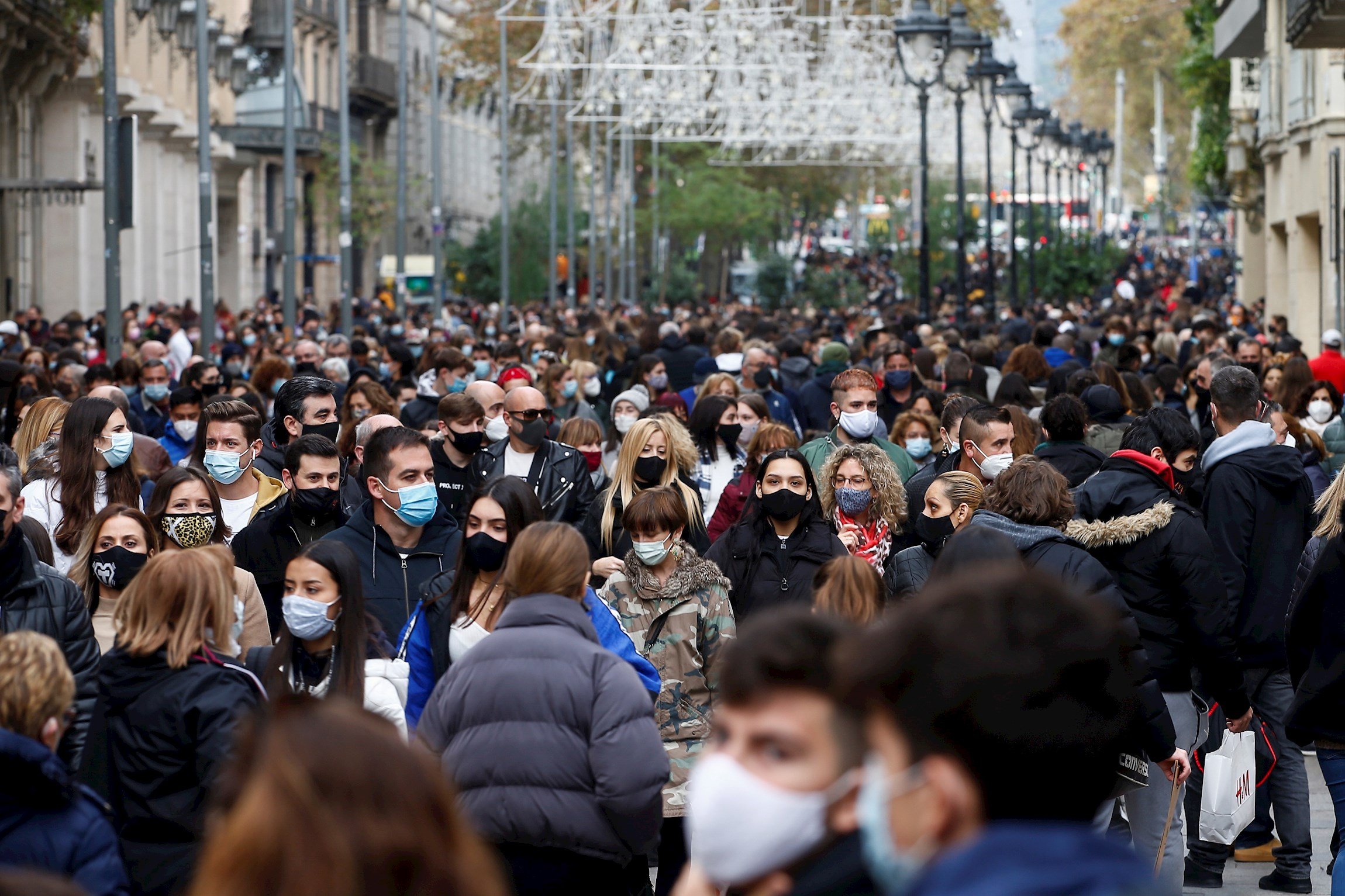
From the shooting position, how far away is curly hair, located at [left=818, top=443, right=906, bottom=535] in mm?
7707

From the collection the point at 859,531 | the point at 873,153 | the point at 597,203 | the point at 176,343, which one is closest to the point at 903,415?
the point at 859,531

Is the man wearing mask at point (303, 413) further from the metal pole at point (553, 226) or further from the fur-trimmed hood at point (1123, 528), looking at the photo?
the metal pole at point (553, 226)

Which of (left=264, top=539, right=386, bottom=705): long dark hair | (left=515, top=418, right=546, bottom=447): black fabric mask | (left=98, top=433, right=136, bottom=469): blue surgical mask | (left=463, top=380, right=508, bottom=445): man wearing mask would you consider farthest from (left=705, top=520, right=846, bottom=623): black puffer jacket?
(left=463, top=380, right=508, bottom=445): man wearing mask

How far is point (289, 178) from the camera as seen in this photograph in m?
26.6

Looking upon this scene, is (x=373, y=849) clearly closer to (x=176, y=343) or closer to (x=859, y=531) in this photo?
(x=859, y=531)

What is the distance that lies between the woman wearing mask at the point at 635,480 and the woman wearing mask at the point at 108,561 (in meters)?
2.30

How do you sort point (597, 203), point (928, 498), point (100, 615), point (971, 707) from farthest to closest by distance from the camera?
point (597, 203)
point (928, 498)
point (100, 615)
point (971, 707)

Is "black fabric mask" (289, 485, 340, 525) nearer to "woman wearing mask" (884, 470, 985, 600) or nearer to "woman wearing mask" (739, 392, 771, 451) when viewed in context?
"woman wearing mask" (884, 470, 985, 600)

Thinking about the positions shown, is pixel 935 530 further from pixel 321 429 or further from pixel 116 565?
pixel 321 429

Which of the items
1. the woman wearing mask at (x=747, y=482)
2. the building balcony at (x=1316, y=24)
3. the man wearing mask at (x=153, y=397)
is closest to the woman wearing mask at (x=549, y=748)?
the woman wearing mask at (x=747, y=482)

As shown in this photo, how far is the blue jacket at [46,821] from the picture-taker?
3688mm

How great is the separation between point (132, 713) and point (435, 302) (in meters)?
33.4

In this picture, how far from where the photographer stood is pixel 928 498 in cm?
672

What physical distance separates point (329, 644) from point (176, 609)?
63 cm
